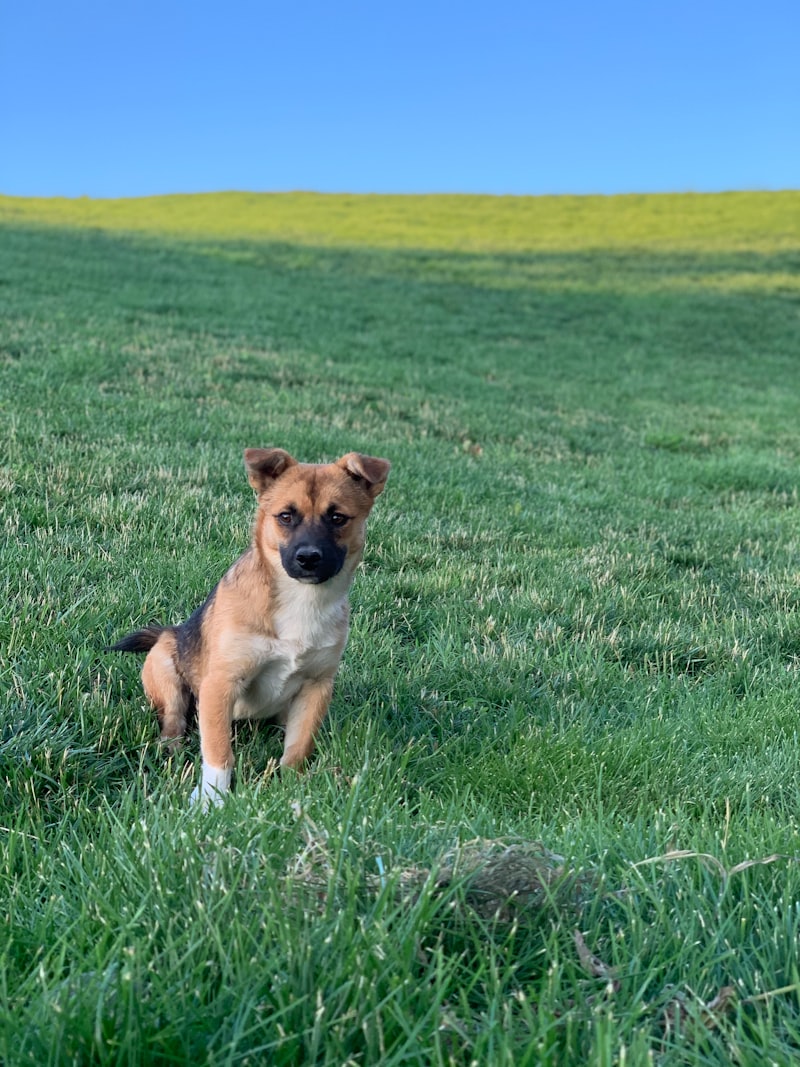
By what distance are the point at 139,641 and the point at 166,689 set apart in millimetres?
343

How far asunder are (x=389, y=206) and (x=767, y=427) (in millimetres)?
43001

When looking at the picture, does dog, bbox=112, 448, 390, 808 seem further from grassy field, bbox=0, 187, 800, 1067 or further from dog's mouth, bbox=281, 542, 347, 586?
grassy field, bbox=0, 187, 800, 1067

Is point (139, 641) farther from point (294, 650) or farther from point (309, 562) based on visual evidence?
point (309, 562)

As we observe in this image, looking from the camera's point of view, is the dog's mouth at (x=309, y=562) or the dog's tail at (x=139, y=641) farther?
the dog's tail at (x=139, y=641)

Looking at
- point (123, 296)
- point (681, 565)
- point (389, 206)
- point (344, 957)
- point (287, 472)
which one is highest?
point (389, 206)

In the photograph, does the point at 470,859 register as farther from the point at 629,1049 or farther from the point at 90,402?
the point at 90,402

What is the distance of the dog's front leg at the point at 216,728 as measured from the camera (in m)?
3.53

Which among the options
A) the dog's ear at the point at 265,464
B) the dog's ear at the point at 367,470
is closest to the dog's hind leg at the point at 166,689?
the dog's ear at the point at 265,464

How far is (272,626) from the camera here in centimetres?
384

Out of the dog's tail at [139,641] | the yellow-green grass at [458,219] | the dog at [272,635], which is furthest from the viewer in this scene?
the yellow-green grass at [458,219]

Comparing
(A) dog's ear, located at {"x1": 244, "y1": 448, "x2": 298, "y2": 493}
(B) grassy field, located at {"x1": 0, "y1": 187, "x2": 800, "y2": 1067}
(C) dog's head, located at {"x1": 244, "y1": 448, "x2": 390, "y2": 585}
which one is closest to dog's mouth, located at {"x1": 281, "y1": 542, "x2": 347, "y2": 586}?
(C) dog's head, located at {"x1": 244, "y1": 448, "x2": 390, "y2": 585}

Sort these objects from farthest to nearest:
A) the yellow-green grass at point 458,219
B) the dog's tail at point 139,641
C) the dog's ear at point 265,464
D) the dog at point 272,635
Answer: the yellow-green grass at point 458,219, the dog's ear at point 265,464, the dog's tail at point 139,641, the dog at point 272,635

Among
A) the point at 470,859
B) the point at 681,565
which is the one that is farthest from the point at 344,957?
the point at 681,565

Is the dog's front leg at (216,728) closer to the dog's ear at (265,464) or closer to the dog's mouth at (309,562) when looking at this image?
the dog's mouth at (309,562)
